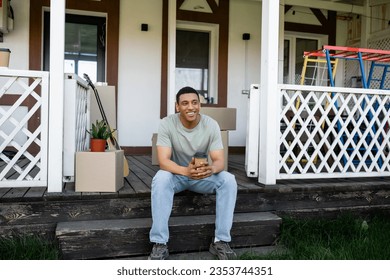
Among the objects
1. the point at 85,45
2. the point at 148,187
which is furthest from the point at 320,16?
the point at 148,187

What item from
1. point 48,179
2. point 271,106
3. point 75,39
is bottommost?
point 48,179

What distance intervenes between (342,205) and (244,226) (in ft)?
3.56

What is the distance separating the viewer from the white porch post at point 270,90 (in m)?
3.02

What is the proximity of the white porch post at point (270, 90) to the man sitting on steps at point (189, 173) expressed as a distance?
2.36 ft

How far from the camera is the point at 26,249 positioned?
7.55ft

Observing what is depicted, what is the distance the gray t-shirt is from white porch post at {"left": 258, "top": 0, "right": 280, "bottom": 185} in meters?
0.71

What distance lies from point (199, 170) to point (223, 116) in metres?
1.63

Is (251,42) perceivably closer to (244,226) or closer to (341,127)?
(341,127)

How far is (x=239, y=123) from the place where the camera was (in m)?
5.60

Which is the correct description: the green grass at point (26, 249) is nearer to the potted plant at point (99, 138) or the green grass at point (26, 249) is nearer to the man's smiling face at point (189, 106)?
the potted plant at point (99, 138)

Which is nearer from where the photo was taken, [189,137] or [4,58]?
[189,137]

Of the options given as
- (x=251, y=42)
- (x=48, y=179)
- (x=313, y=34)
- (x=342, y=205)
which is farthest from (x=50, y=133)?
(x=313, y=34)

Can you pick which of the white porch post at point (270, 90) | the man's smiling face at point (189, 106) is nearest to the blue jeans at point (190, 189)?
the man's smiling face at point (189, 106)

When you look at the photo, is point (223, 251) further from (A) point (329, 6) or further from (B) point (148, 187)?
(A) point (329, 6)
